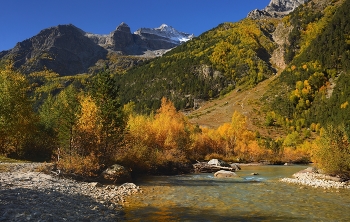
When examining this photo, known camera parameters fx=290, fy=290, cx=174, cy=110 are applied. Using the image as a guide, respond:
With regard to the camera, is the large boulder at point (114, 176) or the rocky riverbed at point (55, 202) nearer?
the rocky riverbed at point (55, 202)

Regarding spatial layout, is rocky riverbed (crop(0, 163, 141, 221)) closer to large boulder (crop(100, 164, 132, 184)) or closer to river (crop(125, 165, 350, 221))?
river (crop(125, 165, 350, 221))

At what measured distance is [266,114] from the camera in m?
163

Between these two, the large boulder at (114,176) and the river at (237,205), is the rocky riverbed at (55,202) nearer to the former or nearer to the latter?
the river at (237,205)

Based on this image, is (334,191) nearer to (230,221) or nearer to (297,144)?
(230,221)

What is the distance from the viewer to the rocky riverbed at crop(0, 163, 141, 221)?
15.6 m

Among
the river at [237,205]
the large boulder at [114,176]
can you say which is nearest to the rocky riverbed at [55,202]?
the river at [237,205]

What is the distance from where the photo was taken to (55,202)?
19.6m

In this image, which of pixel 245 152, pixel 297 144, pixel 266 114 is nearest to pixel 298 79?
pixel 266 114

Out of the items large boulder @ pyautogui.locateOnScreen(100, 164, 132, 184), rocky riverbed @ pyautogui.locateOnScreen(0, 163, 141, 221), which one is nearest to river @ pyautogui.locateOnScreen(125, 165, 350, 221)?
rocky riverbed @ pyautogui.locateOnScreen(0, 163, 141, 221)

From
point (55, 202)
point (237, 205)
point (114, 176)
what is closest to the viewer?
point (55, 202)

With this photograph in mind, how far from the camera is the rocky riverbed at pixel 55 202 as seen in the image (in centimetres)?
1565

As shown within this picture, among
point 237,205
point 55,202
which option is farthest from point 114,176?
point 237,205

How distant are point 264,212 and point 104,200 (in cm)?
1272

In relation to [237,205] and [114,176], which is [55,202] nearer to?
[237,205]
